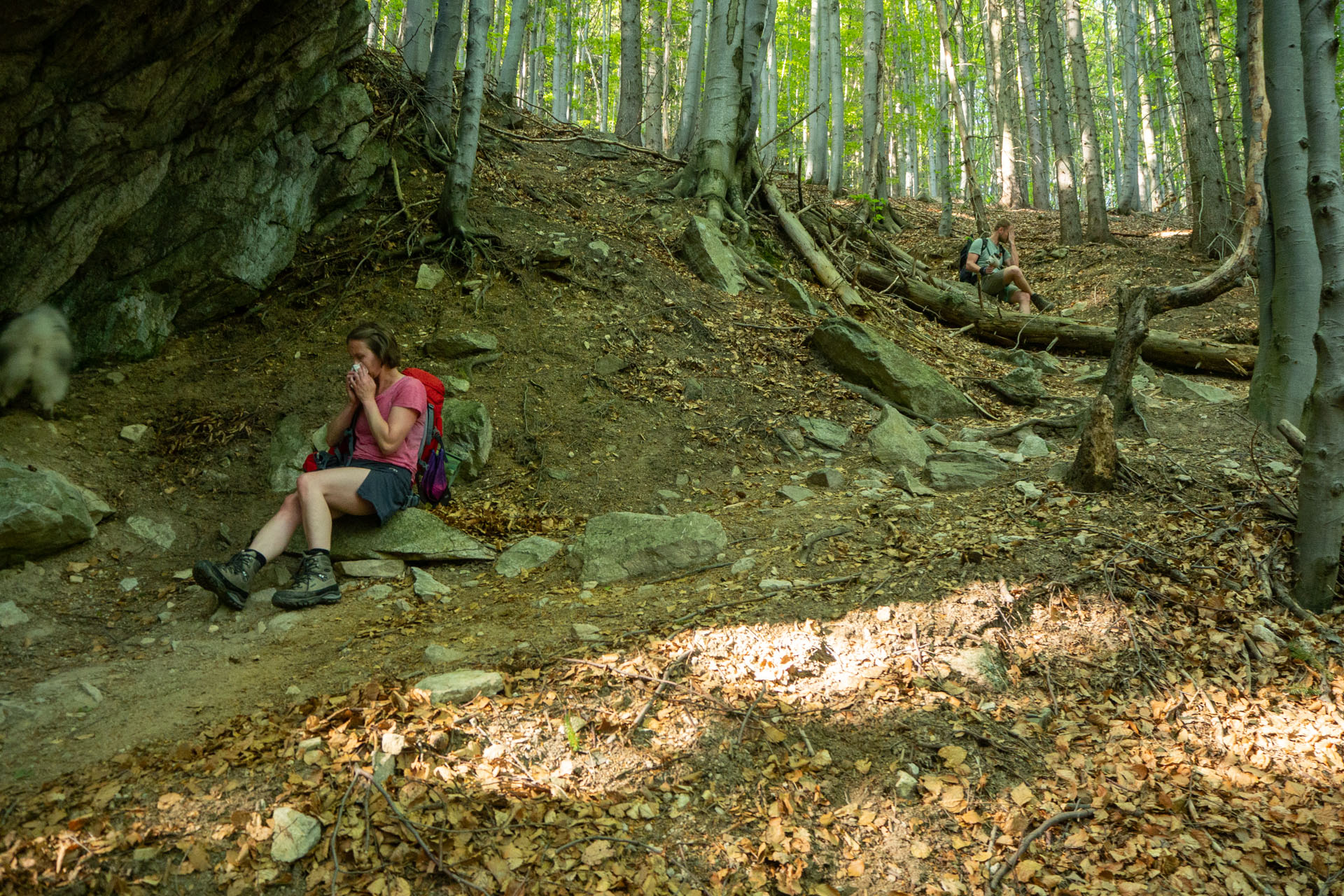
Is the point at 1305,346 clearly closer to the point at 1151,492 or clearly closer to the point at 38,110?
the point at 1151,492

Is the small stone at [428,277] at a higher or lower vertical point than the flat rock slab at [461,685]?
higher

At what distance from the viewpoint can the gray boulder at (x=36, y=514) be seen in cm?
365

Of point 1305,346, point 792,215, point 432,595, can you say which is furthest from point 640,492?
point 792,215

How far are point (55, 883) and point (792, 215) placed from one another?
8970 mm

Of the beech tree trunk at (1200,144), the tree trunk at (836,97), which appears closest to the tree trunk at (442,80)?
the tree trunk at (836,97)

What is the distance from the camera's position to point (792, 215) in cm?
945

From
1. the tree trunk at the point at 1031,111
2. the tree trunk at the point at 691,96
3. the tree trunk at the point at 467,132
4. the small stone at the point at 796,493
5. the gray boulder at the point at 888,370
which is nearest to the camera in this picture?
the small stone at the point at 796,493

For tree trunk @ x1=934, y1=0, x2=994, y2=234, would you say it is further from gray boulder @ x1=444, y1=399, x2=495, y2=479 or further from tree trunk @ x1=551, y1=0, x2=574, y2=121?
tree trunk @ x1=551, y1=0, x2=574, y2=121

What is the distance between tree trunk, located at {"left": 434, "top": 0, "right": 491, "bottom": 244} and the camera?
6254 millimetres

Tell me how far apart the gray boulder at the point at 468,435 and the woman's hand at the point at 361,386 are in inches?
35.6

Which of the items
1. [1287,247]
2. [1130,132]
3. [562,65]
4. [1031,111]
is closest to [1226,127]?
[1031,111]

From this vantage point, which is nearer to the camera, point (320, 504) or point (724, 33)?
point (320, 504)

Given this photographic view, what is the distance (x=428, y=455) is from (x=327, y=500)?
68 cm

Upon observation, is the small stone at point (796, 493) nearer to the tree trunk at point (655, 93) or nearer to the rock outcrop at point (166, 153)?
the rock outcrop at point (166, 153)
